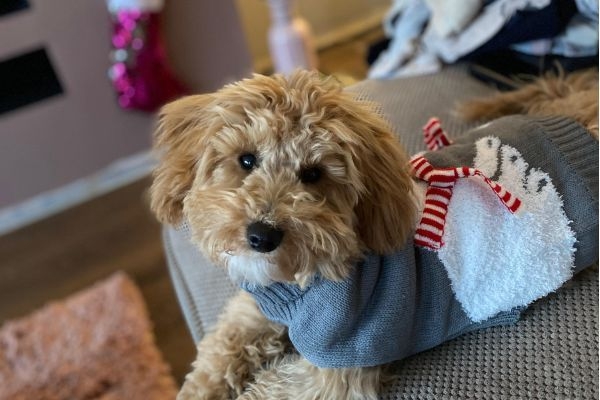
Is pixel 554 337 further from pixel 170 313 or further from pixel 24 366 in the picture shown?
pixel 24 366

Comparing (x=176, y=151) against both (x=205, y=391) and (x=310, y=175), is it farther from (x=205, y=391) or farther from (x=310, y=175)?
(x=205, y=391)

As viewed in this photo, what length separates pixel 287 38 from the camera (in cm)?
234

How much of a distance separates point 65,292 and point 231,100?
1365 mm

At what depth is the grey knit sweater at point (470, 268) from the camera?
0.81m

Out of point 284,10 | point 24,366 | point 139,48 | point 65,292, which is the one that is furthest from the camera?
point 284,10

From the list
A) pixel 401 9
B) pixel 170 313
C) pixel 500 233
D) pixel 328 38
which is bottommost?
pixel 170 313

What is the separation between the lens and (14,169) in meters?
2.12

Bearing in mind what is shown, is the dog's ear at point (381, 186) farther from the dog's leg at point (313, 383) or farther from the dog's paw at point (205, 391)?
the dog's paw at point (205, 391)

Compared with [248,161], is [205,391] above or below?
below

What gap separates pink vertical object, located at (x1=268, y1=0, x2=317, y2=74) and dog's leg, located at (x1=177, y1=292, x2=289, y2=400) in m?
1.48

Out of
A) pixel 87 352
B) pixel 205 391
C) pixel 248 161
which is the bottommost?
pixel 87 352

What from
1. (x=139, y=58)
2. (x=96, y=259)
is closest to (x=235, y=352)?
(x=96, y=259)

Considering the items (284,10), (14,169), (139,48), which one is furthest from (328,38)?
(14,169)

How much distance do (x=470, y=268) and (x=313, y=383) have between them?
A: 0.96 ft
